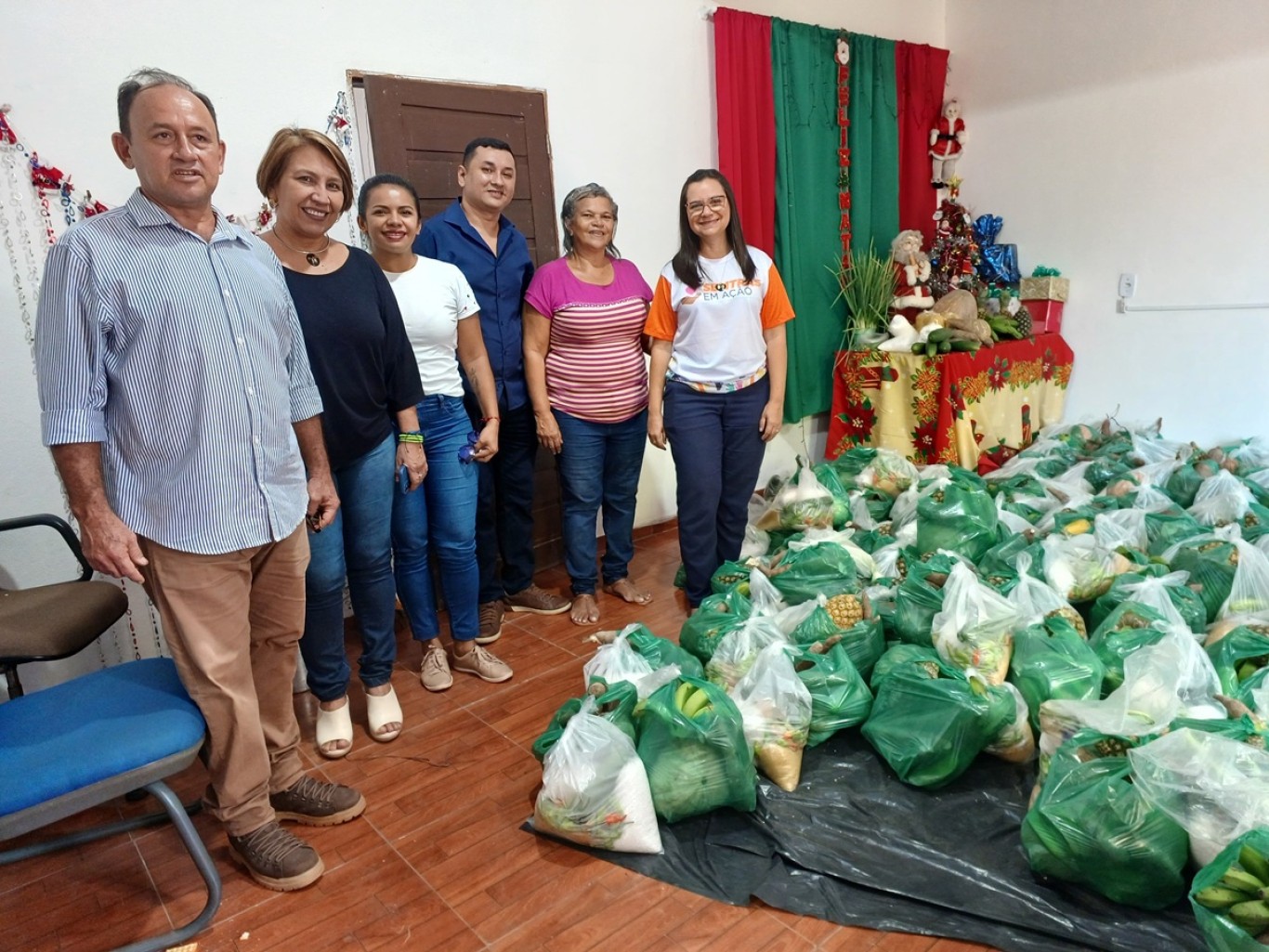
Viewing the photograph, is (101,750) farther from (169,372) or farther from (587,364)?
(587,364)

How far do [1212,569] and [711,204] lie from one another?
1.68m

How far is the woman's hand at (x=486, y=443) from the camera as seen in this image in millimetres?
2277

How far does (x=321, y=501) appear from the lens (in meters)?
1.71

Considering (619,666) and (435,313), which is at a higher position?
(435,313)

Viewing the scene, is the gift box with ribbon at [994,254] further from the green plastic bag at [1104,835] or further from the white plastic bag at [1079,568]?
the green plastic bag at [1104,835]

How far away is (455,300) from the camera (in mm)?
2146

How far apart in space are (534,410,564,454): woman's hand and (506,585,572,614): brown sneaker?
0.58 meters

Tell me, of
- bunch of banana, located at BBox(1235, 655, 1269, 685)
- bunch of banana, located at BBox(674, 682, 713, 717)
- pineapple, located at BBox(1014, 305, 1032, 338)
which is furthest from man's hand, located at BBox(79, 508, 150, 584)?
pineapple, located at BBox(1014, 305, 1032, 338)

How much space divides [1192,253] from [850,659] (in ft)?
9.95

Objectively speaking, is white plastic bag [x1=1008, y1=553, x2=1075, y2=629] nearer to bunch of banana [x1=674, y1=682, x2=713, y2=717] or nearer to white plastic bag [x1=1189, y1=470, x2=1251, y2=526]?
bunch of banana [x1=674, y1=682, x2=713, y2=717]

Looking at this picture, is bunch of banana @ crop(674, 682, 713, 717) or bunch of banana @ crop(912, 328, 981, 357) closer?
bunch of banana @ crop(674, 682, 713, 717)

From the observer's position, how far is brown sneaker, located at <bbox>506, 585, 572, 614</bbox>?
279 cm

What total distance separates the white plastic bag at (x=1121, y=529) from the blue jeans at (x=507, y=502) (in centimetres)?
172

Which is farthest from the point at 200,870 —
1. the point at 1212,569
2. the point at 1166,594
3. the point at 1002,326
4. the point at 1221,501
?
the point at 1002,326
